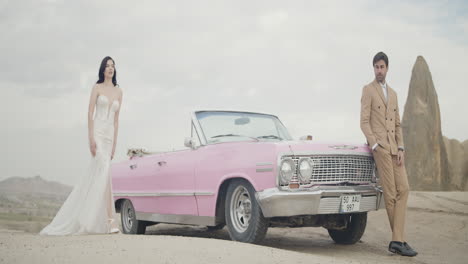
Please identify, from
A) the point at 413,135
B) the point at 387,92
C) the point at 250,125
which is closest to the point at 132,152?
the point at 250,125

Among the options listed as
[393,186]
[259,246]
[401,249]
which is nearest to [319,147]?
[393,186]

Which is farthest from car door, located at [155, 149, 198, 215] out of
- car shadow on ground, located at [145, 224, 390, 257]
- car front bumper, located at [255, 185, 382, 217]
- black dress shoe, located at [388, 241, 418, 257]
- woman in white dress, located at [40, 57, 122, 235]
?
black dress shoe, located at [388, 241, 418, 257]

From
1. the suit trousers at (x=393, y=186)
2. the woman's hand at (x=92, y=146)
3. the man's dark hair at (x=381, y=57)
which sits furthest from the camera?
the woman's hand at (x=92, y=146)

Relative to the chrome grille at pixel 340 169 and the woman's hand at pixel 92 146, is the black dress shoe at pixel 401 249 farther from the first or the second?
the woman's hand at pixel 92 146

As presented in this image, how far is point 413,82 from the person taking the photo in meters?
28.9

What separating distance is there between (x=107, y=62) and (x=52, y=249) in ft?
12.1

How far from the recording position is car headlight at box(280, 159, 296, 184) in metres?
6.05

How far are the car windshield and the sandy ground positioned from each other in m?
1.52

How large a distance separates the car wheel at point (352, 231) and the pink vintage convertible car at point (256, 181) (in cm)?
1

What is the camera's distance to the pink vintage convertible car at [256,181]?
608 cm

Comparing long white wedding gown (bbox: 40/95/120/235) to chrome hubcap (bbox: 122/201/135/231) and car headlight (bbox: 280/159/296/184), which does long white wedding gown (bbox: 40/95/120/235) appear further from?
car headlight (bbox: 280/159/296/184)

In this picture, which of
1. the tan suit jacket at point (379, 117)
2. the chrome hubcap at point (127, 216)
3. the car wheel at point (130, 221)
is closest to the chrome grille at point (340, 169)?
the tan suit jacket at point (379, 117)

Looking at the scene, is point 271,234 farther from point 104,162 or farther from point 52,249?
point 52,249

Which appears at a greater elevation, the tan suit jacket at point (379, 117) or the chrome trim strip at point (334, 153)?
the tan suit jacket at point (379, 117)
